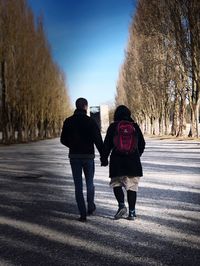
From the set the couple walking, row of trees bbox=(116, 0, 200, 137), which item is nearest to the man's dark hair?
the couple walking

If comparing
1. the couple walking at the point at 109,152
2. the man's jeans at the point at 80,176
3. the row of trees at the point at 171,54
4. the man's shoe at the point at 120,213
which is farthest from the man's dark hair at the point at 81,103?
the row of trees at the point at 171,54

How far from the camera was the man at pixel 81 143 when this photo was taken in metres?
6.48

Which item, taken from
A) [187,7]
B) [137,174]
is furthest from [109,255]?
[187,7]

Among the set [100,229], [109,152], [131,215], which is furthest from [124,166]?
[100,229]

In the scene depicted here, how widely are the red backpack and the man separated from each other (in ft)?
0.98

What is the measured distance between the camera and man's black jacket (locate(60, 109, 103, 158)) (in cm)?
652

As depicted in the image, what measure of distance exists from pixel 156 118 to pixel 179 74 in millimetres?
17652

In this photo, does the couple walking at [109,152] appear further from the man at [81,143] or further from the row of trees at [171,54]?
the row of trees at [171,54]

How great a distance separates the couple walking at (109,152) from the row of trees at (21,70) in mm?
33998

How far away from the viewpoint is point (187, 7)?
1154 inches

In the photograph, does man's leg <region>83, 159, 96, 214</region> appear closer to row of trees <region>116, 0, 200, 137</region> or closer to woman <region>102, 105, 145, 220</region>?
woman <region>102, 105, 145, 220</region>

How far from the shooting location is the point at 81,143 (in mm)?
6539

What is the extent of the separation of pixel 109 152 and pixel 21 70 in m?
36.4

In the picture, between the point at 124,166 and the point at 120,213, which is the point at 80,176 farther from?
the point at 120,213
